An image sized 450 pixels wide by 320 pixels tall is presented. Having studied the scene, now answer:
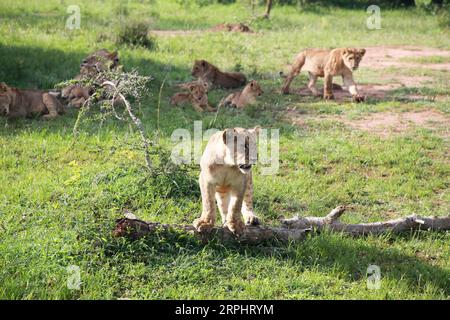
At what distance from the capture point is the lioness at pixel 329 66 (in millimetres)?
11945

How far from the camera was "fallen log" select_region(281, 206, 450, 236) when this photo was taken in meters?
6.44

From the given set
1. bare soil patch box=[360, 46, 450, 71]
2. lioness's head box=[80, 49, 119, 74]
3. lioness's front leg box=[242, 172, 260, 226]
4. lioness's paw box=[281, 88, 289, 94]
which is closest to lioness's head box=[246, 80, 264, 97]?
lioness's paw box=[281, 88, 289, 94]

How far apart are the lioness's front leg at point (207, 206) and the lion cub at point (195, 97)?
5.66m

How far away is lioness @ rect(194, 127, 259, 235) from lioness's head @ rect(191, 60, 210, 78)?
7085 mm

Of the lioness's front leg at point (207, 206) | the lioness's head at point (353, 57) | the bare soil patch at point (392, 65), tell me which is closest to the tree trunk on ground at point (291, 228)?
the lioness's front leg at point (207, 206)

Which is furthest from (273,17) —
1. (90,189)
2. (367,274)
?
(367,274)

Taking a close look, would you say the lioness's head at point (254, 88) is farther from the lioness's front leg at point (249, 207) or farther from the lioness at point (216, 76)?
the lioness's front leg at point (249, 207)

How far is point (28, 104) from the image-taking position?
10547mm

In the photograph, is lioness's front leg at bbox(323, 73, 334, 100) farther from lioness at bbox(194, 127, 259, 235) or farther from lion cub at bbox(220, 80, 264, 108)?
lioness at bbox(194, 127, 259, 235)

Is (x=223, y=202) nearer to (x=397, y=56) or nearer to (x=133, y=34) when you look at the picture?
(x=133, y=34)

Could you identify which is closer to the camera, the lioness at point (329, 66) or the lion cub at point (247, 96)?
the lion cub at point (247, 96)

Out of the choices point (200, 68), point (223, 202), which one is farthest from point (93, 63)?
point (223, 202)

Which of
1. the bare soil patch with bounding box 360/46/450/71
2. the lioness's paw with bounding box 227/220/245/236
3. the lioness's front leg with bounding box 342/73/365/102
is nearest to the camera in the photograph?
the lioness's paw with bounding box 227/220/245/236
